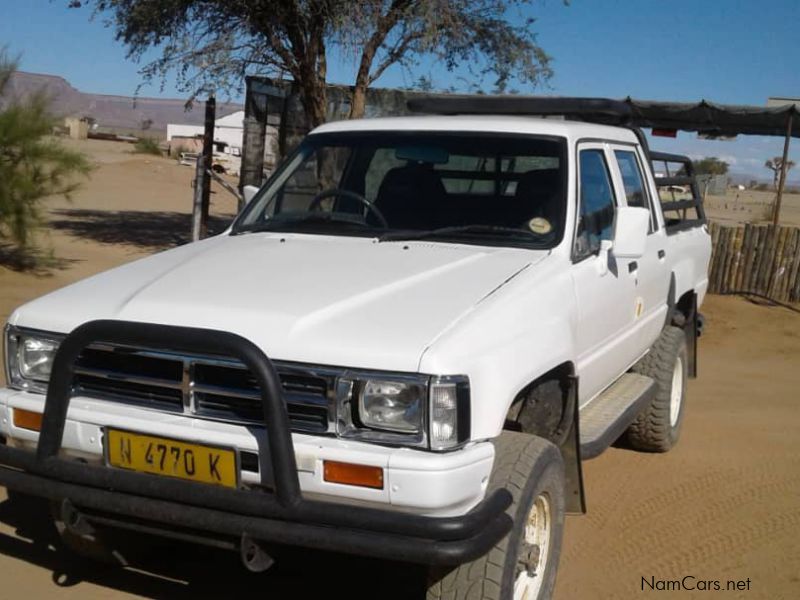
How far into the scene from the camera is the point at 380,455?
9.77 ft

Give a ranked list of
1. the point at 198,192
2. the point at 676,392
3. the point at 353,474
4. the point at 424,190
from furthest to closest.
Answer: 1. the point at 198,192
2. the point at 676,392
3. the point at 424,190
4. the point at 353,474

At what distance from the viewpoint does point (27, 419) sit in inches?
136

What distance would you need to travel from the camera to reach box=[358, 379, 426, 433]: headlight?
3041 mm

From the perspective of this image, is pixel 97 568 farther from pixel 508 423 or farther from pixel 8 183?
pixel 8 183

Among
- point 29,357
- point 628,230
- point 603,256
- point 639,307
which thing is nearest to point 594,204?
point 603,256

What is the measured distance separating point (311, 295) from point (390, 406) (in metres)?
0.61

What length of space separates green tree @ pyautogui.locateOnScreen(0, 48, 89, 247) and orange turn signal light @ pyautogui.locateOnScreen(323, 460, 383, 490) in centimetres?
879

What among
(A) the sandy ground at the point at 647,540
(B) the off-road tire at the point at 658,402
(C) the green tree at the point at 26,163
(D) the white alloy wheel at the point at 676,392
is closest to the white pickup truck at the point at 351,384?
(A) the sandy ground at the point at 647,540

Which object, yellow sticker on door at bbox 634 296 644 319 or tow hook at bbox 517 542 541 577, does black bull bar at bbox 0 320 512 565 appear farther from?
yellow sticker on door at bbox 634 296 644 319

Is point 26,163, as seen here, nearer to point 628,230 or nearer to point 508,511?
point 628,230

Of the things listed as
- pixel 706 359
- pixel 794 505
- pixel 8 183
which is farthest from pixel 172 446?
pixel 8 183

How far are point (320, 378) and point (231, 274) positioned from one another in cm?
88

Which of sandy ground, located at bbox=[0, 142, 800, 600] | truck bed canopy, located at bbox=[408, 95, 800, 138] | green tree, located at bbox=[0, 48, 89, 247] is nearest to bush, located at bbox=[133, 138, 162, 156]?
truck bed canopy, located at bbox=[408, 95, 800, 138]

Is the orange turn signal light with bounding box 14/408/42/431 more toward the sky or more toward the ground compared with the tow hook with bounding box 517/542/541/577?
more toward the sky
